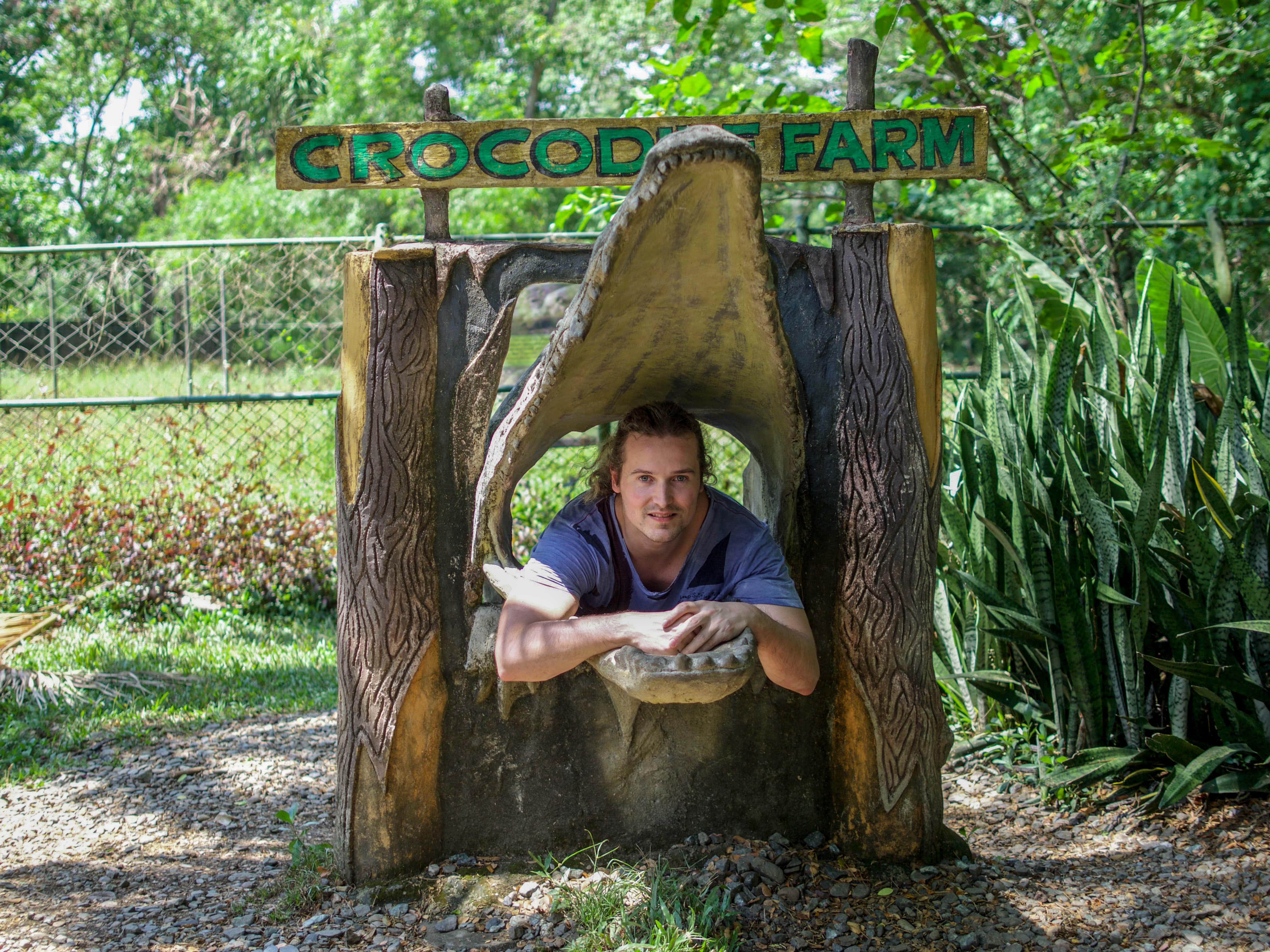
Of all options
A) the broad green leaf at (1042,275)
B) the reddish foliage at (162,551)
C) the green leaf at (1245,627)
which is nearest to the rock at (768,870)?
the green leaf at (1245,627)

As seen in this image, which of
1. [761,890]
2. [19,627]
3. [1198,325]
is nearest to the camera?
[761,890]

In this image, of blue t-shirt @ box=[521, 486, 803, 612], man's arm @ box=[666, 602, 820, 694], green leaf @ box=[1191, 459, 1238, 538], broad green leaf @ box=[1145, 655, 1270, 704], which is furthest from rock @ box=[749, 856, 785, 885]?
green leaf @ box=[1191, 459, 1238, 538]

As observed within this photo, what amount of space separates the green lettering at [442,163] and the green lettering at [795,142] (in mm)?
826

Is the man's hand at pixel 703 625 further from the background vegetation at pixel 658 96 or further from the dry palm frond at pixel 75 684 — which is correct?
the dry palm frond at pixel 75 684

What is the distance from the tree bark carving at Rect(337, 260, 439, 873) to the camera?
2.71 meters

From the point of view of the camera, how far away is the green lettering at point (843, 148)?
2.79 metres

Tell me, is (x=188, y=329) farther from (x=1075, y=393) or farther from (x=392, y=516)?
(x=1075, y=393)

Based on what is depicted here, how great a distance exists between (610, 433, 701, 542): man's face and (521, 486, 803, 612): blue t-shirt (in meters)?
0.14

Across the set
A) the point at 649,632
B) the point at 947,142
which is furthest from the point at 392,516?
the point at 947,142

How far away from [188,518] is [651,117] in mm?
4588

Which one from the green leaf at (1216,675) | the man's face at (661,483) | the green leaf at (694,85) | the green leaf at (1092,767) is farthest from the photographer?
the green leaf at (694,85)

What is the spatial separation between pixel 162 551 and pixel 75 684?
1.39m

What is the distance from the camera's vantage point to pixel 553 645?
95.7 inches

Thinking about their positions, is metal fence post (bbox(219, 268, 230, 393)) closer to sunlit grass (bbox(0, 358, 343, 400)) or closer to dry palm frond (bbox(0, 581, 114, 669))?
sunlit grass (bbox(0, 358, 343, 400))
